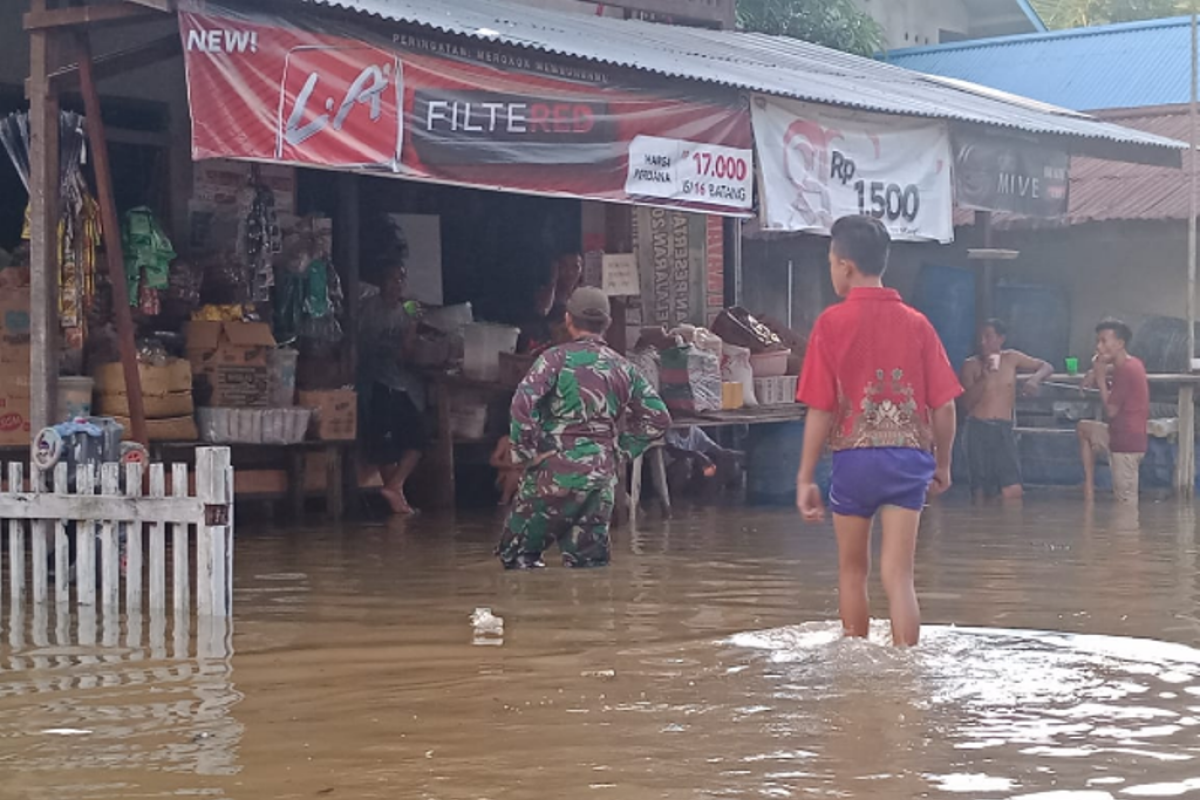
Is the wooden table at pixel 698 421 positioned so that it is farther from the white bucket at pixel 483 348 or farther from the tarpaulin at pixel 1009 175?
the tarpaulin at pixel 1009 175

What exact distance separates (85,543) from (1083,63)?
18.3 m

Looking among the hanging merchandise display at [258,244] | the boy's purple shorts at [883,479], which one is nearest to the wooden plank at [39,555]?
the boy's purple shorts at [883,479]

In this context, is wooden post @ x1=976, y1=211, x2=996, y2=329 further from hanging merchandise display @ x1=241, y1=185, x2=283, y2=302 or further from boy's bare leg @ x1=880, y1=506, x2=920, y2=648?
boy's bare leg @ x1=880, y1=506, x2=920, y2=648

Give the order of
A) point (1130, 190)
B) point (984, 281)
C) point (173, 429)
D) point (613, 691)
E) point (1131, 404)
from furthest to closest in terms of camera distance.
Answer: point (1130, 190) → point (984, 281) → point (1131, 404) → point (173, 429) → point (613, 691)

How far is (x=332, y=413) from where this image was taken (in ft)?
41.8

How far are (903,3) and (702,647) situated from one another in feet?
74.4

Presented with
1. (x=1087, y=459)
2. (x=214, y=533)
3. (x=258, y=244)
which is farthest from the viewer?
(x=1087, y=459)

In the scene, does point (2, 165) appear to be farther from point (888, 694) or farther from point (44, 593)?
point (888, 694)

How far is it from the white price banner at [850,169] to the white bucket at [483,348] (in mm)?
2455

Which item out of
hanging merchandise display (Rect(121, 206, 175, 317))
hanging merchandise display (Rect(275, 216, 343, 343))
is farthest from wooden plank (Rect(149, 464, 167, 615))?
hanging merchandise display (Rect(275, 216, 343, 343))

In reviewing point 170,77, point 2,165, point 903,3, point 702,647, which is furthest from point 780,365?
point 903,3

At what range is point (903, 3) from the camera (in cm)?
2820

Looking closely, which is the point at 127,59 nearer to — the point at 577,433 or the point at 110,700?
the point at 577,433

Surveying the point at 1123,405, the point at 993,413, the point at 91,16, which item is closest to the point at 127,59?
the point at 91,16
